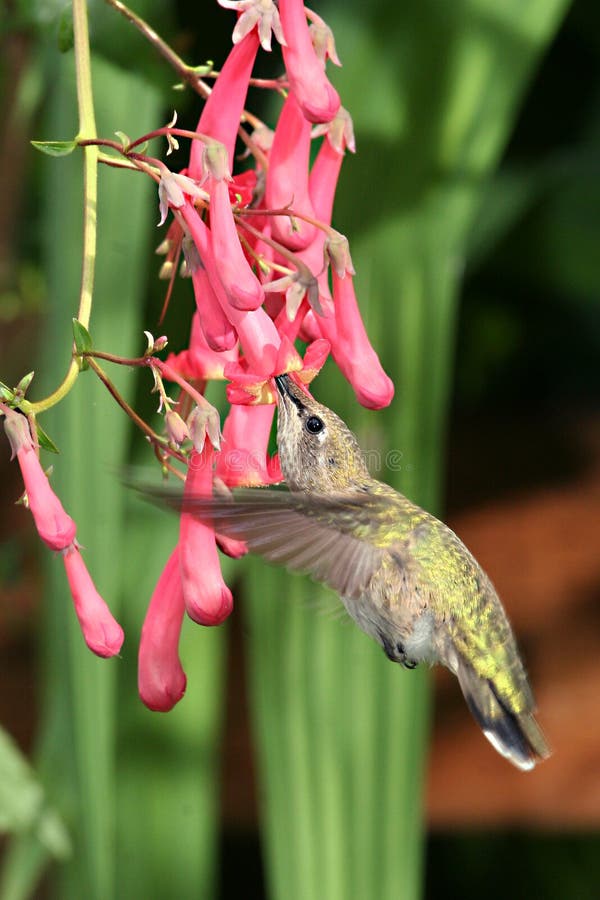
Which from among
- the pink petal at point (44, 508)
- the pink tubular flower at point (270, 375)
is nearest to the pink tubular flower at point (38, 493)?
the pink petal at point (44, 508)

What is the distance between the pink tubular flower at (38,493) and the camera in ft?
1.98

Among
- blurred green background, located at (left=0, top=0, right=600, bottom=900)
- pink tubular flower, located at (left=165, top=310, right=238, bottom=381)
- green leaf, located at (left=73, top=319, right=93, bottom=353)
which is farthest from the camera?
blurred green background, located at (left=0, top=0, right=600, bottom=900)

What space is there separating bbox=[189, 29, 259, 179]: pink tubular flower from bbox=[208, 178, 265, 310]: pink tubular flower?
0.04 metres

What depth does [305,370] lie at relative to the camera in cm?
62

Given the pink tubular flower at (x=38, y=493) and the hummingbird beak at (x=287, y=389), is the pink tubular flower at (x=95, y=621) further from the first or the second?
the hummingbird beak at (x=287, y=389)

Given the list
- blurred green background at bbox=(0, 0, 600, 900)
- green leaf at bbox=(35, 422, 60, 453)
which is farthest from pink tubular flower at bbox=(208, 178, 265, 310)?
blurred green background at bbox=(0, 0, 600, 900)

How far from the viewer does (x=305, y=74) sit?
24.9 inches

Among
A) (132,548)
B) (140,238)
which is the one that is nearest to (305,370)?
(140,238)

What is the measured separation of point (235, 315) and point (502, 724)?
0.34 m

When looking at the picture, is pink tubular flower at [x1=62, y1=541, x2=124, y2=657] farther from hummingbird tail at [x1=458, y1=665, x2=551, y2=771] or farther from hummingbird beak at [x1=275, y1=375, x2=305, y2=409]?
hummingbird tail at [x1=458, y1=665, x2=551, y2=771]

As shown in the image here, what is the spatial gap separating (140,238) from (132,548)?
340mm

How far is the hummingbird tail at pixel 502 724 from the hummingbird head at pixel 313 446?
168 millimetres

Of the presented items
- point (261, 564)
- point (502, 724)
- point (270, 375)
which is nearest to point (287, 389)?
point (270, 375)

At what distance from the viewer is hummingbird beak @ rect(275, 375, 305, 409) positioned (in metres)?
0.64
